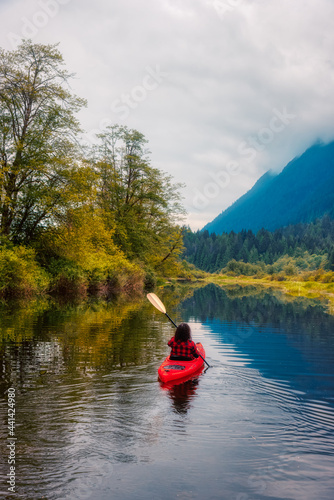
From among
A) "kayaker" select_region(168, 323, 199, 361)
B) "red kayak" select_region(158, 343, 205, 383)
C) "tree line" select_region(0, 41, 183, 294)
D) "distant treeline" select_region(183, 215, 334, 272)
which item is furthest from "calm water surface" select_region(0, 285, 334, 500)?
"distant treeline" select_region(183, 215, 334, 272)

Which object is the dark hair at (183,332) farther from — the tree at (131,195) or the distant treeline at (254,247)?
the distant treeline at (254,247)

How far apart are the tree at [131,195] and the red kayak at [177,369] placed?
30.6 metres

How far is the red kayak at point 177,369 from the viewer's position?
969 cm

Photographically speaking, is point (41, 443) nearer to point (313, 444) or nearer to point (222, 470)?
point (222, 470)

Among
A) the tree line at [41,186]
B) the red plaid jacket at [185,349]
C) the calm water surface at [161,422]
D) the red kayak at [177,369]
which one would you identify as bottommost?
the calm water surface at [161,422]

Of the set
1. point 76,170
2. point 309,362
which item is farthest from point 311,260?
point 309,362

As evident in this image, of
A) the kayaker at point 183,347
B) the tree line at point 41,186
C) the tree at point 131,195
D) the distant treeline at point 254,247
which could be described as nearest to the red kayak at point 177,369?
the kayaker at point 183,347

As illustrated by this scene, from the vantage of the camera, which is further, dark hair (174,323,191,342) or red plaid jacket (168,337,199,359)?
red plaid jacket (168,337,199,359)

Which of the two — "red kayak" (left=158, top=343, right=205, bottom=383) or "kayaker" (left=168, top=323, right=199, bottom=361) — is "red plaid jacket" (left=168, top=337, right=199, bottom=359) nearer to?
"kayaker" (left=168, top=323, right=199, bottom=361)

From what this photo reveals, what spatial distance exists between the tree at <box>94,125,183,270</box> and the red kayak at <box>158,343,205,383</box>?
3064cm

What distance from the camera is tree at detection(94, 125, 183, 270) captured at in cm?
4359

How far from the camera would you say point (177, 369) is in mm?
10055

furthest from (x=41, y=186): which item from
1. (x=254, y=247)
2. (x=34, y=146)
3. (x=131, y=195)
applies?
(x=254, y=247)

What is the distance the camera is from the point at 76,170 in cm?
2866
